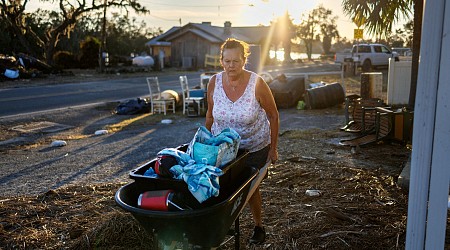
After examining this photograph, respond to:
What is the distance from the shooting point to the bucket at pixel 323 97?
13055 millimetres

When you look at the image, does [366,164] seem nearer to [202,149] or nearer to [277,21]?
[202,149]

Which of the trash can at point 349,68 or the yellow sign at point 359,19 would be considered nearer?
the yellow sign at point 359,19

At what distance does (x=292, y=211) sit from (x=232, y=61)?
1952mm

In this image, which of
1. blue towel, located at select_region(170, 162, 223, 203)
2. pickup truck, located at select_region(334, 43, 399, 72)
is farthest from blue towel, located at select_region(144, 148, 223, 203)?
pickup truck, located at select_region(334, 43, 399, 72)

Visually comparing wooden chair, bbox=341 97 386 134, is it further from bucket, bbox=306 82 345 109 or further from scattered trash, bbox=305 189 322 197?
bucket, bbox=306 82 345 109

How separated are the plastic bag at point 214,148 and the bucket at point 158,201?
34 cm

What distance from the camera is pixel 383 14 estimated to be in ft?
33.9

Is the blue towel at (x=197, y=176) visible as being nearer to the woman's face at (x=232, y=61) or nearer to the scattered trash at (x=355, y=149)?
the woman's face at (x=232, y=61)

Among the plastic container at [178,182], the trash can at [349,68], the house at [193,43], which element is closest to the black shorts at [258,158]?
the plastic container at [178,182]

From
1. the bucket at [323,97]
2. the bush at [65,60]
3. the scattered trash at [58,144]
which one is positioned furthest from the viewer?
the bush at [65,60]

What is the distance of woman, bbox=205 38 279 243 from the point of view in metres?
3.35

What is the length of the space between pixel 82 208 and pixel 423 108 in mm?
3758

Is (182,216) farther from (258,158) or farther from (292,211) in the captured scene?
(292,211)

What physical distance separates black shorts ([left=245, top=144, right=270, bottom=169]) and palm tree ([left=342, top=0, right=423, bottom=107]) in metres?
7.40
